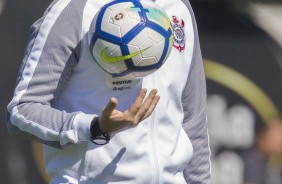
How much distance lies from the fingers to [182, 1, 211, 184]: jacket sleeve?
405 mm

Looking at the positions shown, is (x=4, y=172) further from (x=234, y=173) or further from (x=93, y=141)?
(x=93, y=141)

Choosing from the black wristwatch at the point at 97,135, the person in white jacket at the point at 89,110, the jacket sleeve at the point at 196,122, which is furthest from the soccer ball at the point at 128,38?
the jacket sleeve at the point at 196,122

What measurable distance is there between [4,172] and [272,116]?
162cm

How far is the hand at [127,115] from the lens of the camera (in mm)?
2605

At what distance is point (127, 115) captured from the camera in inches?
103

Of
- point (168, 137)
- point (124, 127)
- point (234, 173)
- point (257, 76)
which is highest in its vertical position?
point (124, 127)

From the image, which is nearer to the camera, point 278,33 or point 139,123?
point 139,123

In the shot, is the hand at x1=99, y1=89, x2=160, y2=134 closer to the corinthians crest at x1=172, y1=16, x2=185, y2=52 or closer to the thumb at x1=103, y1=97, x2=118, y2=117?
the thumb at x1=103, y1=97, x2=118, y2=117

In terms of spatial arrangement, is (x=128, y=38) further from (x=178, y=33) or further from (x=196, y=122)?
(x=196, y=122)

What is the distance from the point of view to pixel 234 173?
5.50 metres

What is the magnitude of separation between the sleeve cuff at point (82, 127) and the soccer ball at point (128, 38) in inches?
6.5

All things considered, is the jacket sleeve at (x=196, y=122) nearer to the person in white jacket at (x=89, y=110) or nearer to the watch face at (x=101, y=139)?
the person in white jacket at (x=89, y=110)

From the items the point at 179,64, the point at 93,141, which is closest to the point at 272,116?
the point at 179,64

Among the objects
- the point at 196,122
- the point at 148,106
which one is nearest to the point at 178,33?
the point at 196,122
